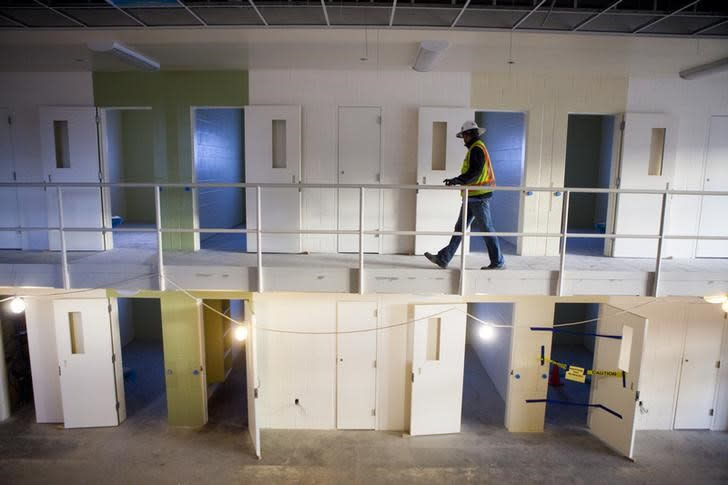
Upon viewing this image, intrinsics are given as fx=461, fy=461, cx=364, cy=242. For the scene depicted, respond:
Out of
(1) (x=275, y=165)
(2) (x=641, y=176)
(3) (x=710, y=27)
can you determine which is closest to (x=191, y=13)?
(1) (x=275, y=165)

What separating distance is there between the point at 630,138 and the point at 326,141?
5148mm

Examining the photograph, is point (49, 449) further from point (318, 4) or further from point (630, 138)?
point (630, 138)

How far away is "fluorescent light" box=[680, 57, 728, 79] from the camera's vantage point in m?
6.72

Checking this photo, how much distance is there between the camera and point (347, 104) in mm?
7770

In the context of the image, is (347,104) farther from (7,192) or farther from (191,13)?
(7,192)

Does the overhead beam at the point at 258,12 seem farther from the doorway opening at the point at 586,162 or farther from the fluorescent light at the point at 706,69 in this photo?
the doorway opening at the point at 586,162

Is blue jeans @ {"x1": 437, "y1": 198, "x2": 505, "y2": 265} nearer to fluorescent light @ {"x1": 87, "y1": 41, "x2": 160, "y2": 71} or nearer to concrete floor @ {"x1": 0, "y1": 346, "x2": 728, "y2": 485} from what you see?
concrete floor @ {"x1": 0, "y1": 346, "x2": 728, "y2": 485}

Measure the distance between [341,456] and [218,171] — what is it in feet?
21.4

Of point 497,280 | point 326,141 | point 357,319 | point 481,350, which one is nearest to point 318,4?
point 326,141

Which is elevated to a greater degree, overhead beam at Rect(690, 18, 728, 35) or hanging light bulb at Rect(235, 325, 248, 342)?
overhead beam at Rect(690, 18, 728, 35)

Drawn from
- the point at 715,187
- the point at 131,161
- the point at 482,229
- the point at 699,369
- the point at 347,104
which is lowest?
the point at 699,369

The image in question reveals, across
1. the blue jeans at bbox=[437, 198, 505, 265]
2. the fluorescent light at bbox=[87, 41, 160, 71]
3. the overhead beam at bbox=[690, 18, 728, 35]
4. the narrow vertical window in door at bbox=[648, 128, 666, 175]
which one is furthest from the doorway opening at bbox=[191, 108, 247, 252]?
the narrow vertical window in door at bbox=[648, 128, 666, 175]

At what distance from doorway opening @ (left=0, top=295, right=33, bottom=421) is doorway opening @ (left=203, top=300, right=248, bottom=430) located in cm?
329

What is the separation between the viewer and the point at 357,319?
784 cm
